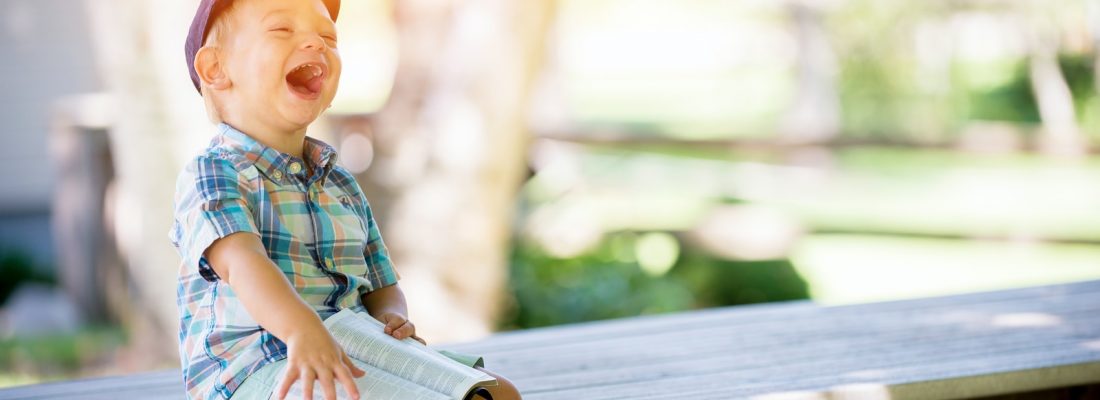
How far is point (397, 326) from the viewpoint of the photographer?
6.98 feet

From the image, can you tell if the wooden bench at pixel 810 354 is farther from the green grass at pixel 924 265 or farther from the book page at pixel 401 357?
the green grass at pixel 924 265

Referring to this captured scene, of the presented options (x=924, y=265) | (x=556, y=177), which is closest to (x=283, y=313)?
(x=924, y=265)

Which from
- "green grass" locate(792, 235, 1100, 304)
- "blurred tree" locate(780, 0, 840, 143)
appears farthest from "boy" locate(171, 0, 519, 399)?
"blurred tree" locate(780, 0, 840, 143)

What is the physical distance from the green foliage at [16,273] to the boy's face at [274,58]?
652 cm

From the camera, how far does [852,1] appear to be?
1677cm

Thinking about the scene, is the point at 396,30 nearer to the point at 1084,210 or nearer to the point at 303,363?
the point at 303,363

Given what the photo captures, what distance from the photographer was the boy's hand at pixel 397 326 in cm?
Result: 210

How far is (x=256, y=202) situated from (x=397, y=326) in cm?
33

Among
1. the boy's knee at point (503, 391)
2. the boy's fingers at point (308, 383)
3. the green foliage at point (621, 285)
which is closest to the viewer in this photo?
the boy's fingers at point (308, 383)

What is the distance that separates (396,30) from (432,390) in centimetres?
449

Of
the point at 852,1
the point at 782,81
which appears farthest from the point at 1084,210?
the point at 782,81

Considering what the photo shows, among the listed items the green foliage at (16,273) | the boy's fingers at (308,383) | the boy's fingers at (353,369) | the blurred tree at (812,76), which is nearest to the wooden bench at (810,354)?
the boy's fingers at (353,369)

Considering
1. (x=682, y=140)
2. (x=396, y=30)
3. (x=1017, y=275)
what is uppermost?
(x=396, y=30)

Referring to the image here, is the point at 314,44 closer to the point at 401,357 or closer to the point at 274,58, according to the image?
the point at 274,58
